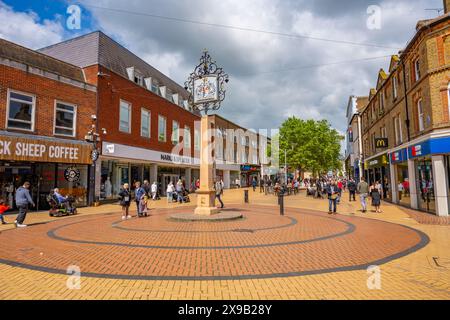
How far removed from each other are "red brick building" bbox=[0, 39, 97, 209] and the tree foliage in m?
34.5

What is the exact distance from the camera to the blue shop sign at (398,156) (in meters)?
16.1

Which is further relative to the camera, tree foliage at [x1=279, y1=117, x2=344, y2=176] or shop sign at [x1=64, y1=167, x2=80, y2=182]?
tree foliage at [x1=279, y1=117, x2=344, y2=176]

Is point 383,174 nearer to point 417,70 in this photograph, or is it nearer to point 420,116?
point 420,116

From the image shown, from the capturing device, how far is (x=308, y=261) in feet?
19.1

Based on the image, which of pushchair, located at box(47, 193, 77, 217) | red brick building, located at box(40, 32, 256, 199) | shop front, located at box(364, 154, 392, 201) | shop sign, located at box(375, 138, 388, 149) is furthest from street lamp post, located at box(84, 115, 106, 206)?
shop front, located at box(364, 154, 392, 201)

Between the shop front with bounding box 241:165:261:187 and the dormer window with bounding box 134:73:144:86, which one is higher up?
the dormer window with bounding box 134:73:144:86

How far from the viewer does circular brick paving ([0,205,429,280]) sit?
17.6 ft

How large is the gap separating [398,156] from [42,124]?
21429 mm

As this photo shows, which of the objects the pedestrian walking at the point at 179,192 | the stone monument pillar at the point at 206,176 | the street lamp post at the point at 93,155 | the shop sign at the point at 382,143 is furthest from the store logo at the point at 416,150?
the street lamp post at the point at 93,155

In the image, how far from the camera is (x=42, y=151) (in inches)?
608

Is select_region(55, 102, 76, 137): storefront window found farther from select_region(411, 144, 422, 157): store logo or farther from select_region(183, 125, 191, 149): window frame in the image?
select_region(411, 144, 422, 157): store logo

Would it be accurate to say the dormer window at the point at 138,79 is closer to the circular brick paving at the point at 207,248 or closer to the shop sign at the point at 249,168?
the circular brick paving at the point at 207,248

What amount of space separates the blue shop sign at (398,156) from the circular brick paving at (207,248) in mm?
7336

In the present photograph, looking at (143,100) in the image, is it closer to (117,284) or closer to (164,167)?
(164,167)
